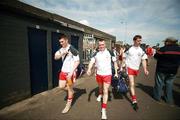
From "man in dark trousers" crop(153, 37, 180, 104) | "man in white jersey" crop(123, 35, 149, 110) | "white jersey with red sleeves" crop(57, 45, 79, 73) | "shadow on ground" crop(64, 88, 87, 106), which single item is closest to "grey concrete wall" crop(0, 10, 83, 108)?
"shadow on ground" crop(64, 88, 87, 106)

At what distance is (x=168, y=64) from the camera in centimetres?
556

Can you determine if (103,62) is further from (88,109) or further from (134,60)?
(88,109)

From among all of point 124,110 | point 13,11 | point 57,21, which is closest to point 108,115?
point 124,110

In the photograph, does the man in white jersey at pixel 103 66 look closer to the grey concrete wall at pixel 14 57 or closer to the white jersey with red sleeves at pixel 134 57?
the white jersey with red sleeves at pixel 134 57

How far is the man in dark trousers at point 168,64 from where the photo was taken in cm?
544

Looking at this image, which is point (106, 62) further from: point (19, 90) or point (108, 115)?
point (19, 90)

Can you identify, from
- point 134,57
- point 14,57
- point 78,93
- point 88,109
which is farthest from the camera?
point 78,93

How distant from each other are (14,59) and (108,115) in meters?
3.60

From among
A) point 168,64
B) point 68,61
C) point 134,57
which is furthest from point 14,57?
point 168,64

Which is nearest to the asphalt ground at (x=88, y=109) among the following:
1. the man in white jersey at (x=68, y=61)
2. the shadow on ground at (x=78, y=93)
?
the shadow on ground at (x=78, y=93)

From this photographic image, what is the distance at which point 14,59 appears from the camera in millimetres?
Result: 5723

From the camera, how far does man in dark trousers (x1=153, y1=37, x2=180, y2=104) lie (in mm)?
5438

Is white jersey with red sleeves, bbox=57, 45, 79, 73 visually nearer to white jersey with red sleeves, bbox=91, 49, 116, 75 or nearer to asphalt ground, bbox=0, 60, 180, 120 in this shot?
white jersey with red sleeves, bbox=91, 49, 116, 75

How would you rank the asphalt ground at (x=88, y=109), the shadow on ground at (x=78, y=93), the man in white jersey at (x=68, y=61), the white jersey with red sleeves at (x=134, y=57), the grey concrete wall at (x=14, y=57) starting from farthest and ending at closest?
the shadow on ground at (x=78, y=93) → the white jersey with red sleeves at (x=134, y=57) → the grey concrete wall at (x=14, y=57) → the man in white jersey at (x=68, y=61) → the asphalt ground at (x=88, y=109)
